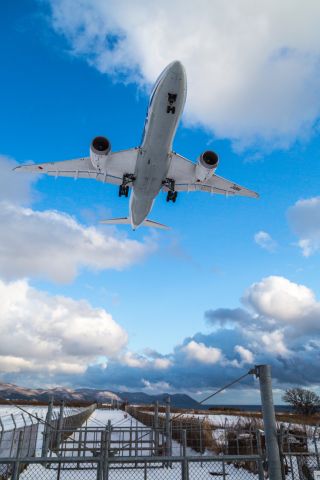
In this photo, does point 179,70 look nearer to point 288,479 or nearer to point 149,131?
point 149,131

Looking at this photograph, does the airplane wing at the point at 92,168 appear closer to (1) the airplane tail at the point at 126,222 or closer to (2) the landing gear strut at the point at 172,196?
(2) the landing gear strut at the point at 172,196

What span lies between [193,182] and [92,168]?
6.77 metres

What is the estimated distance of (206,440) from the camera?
20.2m

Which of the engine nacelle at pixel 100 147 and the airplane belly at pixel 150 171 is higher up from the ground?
the engine nacelle at pixel 100 147

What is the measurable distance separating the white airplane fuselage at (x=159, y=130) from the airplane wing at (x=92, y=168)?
6.63ft

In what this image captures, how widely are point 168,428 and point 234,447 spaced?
4403 millimetres

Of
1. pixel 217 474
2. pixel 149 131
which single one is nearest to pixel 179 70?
pixel 149 131

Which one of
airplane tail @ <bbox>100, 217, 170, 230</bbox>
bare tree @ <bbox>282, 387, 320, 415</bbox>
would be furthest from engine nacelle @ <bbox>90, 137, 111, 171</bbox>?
bare tree @ <bbox>282, 387, 320, 415</bbox>

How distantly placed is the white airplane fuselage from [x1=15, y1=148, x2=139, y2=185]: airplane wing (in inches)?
79.5

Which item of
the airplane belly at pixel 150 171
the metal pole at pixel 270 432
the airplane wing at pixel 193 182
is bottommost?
the metal pole at pixel 270 432

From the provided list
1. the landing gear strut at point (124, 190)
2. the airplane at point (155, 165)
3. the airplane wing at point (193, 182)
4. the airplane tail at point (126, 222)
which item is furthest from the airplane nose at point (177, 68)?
the airplane tail at point (126, 222)

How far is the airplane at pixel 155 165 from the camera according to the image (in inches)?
699

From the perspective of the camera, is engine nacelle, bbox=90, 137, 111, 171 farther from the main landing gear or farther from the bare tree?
the bare tree

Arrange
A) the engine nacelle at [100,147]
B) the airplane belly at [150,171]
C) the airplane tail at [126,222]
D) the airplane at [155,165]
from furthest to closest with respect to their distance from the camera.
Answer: the airplane tail at [126,222] → the engine nacelle at [100,147] → the airplane belly at [150,171] → the airplane at [155,165]
